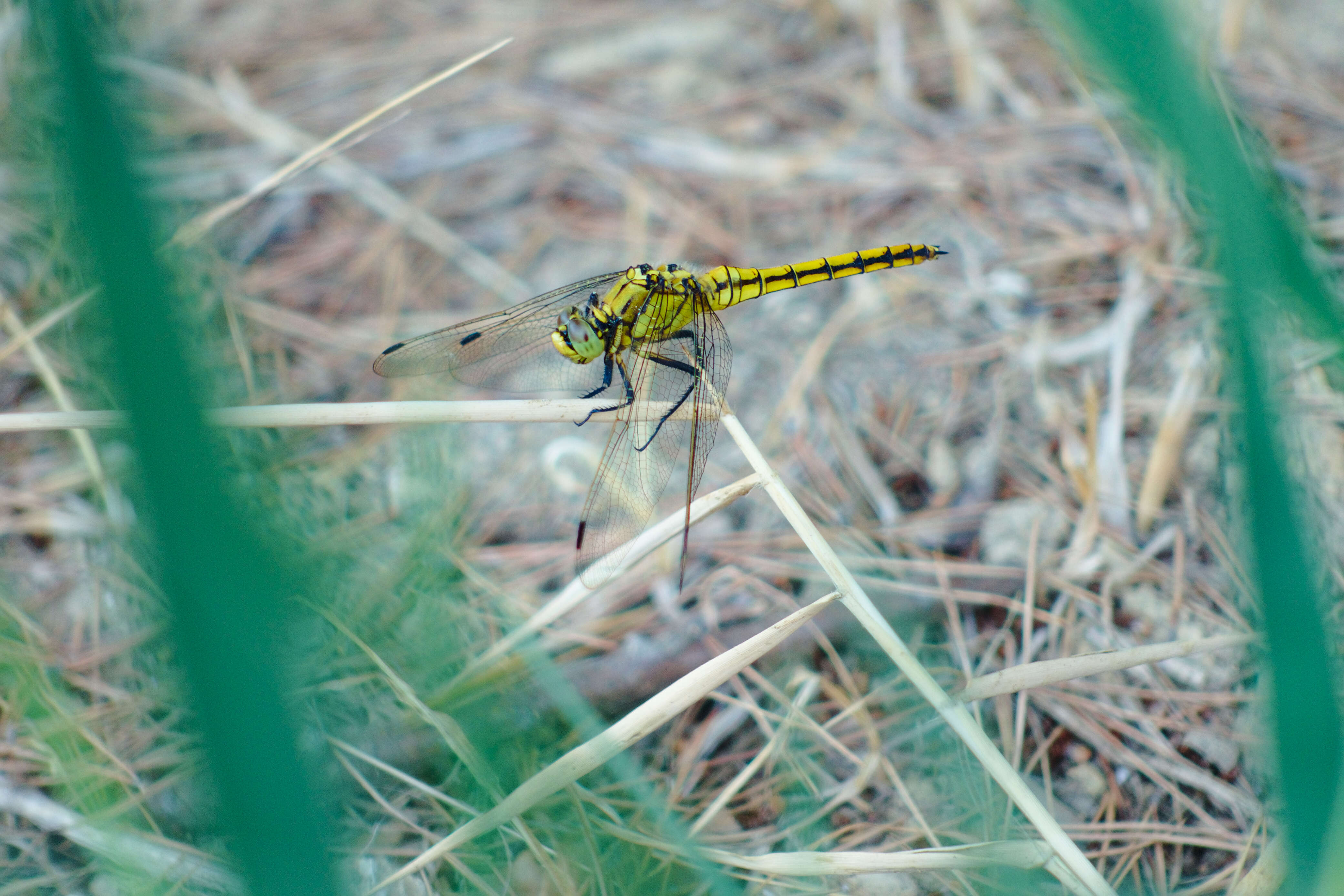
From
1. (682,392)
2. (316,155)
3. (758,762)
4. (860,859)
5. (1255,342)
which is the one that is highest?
(316,155)

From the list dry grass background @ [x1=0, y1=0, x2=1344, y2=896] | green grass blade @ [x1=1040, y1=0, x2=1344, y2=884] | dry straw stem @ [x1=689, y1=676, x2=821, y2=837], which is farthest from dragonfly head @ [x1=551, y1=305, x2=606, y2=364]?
green grass blade @ [x1=1040, y1=0, x2=1344, y2=884]

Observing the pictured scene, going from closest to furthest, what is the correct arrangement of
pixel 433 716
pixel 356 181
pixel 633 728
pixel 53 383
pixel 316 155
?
pixel 433 716 < pixel 633 728 < pixel 316 155 < pixel 53 383 < pixel 356 181

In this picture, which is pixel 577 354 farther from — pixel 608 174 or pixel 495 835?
pixel 608 174

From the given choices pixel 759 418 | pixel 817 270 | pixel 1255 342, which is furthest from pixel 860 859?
pixel 817 270

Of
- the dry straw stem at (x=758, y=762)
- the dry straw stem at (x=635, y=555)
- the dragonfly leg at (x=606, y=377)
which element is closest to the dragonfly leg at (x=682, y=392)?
the dragonfly leg at (x=606, y=377)

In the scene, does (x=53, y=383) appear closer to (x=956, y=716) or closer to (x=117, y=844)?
(x=117, y=844)

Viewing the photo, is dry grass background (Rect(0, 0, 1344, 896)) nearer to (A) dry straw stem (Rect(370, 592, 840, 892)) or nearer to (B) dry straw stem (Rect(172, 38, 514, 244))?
(A) dry straw stem (Rect(370, 592, 840, 892))

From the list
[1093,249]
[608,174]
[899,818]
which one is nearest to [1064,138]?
[1093,249]

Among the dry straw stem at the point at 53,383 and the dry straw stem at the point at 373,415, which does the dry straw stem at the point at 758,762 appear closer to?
the dry straw stem at the point at 373,415
